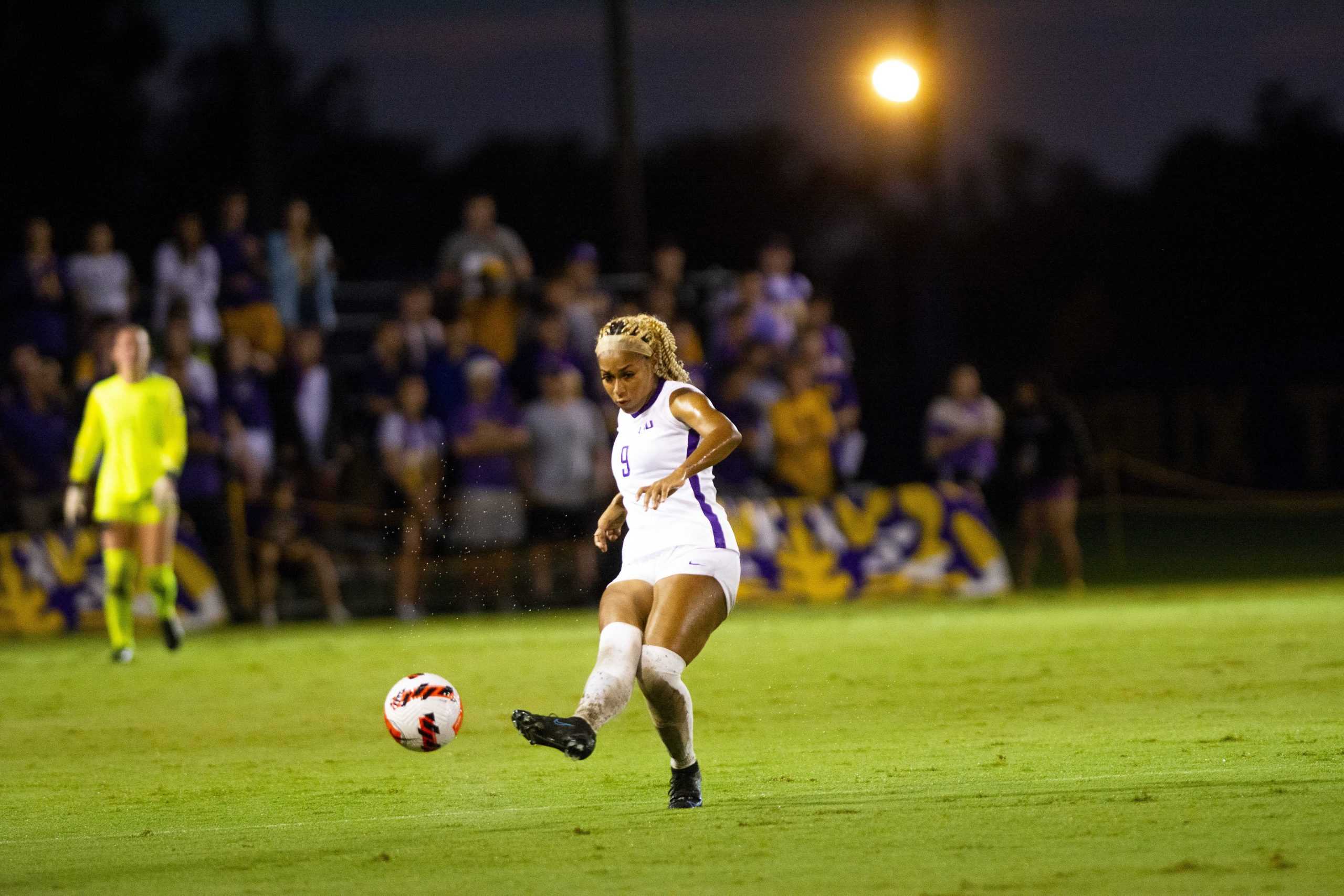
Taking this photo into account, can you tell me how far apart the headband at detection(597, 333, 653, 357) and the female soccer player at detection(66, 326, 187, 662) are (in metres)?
8.55

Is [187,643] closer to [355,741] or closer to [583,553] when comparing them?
[583,553]

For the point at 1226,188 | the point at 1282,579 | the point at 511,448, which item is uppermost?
the point at 1226,188

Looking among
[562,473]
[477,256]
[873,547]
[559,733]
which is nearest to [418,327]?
[477,256]

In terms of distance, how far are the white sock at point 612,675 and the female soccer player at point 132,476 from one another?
346 inches

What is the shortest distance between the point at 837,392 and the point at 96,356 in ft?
25.3

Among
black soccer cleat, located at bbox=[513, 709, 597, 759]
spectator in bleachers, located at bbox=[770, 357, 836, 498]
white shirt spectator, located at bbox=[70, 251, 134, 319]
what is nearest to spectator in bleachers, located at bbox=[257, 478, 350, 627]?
white shirt spectator, located at bbox=[70, 251, 134, 319]

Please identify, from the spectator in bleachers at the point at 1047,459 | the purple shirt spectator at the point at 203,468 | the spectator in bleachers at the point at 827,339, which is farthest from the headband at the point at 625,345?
the spectator in bleachers at the point at 827,339

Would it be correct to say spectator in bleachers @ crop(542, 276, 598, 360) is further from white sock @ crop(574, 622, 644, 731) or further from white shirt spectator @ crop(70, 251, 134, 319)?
white sock @ crop(574, 622, 644, 731)

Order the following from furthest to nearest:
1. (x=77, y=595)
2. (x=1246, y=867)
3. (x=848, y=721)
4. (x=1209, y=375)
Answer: (x=1209, y=375), (x=77, y=595), (x=848, y=721), (x=1246, y=867)

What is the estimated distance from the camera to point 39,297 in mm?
19531

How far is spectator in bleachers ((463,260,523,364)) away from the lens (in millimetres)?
20141

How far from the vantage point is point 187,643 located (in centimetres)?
1786

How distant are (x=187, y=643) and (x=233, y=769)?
8.01 metres

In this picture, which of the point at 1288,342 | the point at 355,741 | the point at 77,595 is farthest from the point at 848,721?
the point at 1288,342
